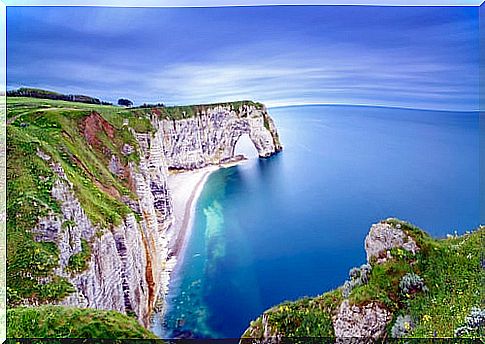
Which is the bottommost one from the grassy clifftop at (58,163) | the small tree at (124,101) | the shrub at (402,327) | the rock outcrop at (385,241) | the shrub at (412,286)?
the shrub at (402,327)

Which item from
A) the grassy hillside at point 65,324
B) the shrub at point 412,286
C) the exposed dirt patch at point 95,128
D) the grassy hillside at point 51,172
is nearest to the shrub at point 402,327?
the shrub at point 412,286

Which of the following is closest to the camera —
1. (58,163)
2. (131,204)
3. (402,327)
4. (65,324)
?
(65,324)

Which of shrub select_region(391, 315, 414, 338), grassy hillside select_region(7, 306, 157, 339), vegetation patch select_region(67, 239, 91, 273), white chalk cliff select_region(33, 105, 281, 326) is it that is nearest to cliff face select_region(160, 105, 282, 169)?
white chalk cliff select_region(33, 105, 281, 326)

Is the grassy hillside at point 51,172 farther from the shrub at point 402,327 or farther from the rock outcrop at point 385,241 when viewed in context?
the shrub at point 402,327

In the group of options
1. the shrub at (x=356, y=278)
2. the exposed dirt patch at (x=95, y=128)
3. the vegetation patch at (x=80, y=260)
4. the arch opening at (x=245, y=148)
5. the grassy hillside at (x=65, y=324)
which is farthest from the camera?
the arch opening at (x=245, y=148)

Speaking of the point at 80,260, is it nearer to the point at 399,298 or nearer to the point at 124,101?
the point at 124,101

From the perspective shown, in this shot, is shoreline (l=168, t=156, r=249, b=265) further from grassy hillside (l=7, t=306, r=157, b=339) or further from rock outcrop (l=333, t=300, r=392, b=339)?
rock outcrop (l=333, t=300, r=392, b=339)

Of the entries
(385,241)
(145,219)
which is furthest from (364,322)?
(145,219)
